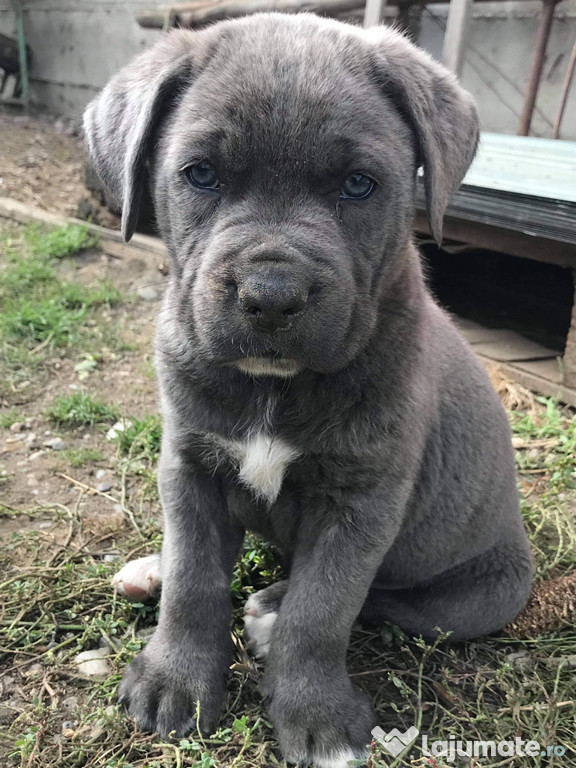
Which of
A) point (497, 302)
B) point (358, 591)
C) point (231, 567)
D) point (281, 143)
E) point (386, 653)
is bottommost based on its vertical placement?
point (497, 302)

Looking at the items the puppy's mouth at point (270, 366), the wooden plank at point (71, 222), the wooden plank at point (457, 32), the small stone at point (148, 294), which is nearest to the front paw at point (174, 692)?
the puppy's mouth at point (270, 366)

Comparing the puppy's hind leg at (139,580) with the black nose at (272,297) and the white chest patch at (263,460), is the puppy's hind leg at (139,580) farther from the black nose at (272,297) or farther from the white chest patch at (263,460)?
the black nose at (272,297)

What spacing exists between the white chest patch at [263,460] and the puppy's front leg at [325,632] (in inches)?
7.0

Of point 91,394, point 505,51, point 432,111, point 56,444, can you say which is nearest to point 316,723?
point 432,111

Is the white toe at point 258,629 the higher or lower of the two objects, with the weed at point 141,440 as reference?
higher

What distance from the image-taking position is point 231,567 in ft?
8.75

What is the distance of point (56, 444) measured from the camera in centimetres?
397

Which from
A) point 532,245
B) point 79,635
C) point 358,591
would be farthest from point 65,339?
point 358,591

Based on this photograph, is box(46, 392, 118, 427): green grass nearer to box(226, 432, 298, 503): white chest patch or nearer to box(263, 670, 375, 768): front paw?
A: box(226, 432, 298, 503): white chest patch

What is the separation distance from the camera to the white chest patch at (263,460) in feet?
7.59

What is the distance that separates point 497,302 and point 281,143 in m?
4.53

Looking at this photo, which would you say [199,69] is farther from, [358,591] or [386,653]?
[386,653]

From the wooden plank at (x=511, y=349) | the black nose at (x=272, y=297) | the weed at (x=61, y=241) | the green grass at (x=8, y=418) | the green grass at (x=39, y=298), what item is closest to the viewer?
the black nose at (x=272, y=297)

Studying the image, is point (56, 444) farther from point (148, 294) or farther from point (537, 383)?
point (537, 383)
